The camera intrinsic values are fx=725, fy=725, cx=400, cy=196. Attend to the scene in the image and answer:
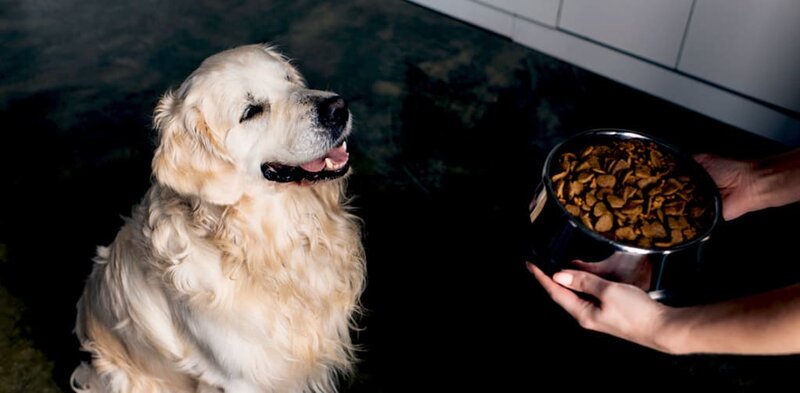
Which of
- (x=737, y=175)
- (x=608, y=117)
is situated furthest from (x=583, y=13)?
(x=737, y=175)

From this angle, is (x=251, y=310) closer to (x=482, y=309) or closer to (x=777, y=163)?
(x=482, y=309)

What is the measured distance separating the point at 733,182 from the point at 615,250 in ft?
1.51

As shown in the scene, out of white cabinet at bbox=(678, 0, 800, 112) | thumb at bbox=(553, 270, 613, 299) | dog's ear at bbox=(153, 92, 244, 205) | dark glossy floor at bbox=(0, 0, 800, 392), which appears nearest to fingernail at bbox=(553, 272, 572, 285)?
thumb at bbox=(553, 270, 613, 299)

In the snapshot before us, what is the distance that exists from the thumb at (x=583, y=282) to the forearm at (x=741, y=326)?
0.13 meters

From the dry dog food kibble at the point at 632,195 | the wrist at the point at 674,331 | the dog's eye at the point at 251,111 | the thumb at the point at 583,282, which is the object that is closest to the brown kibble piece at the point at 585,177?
the dry dog food kibble at the point at 632,195

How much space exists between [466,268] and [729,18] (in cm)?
128

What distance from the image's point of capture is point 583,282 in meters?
1.45

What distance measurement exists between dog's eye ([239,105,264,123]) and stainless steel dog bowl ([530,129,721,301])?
0.64m

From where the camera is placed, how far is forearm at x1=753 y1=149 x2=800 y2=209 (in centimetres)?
165

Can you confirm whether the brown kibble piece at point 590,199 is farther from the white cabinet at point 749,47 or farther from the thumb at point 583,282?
the white cabinet at point 749,47

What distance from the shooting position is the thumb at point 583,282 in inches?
54.9

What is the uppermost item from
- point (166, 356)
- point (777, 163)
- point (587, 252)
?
point (777, 163)

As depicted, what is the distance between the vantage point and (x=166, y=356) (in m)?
1.64

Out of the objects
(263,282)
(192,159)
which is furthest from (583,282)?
(192,159)
